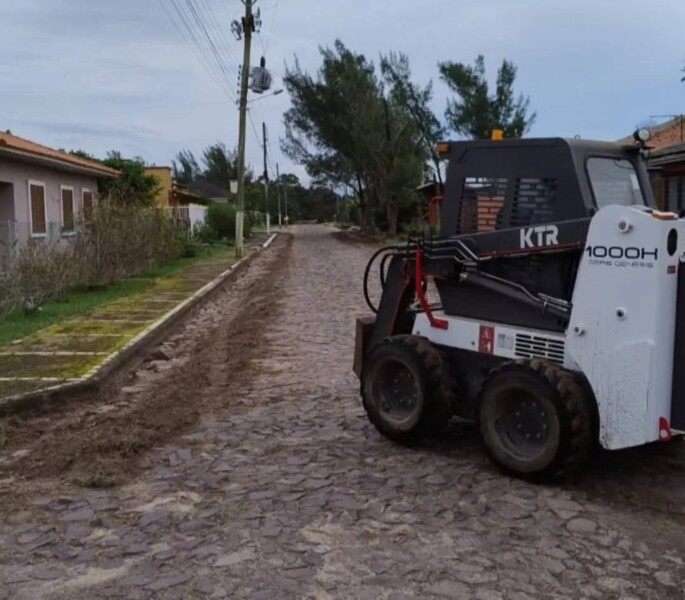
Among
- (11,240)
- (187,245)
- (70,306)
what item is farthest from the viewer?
(187,245)

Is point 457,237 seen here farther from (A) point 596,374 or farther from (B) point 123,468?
(B) point 123,468

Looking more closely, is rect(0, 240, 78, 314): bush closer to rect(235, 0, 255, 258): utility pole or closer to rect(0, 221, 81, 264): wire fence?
rect(0, 221, 81, 264): wire fence

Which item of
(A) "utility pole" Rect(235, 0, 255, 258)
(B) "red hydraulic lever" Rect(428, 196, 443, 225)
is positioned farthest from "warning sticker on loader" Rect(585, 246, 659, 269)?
(A) "utility pole" Rect(235, 0, 255, 258)

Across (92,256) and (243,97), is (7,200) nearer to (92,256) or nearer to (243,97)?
(92,256)

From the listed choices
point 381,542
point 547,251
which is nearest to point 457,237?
point 547,251

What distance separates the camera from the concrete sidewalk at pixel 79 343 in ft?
27.1

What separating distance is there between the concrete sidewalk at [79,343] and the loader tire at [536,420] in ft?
14.4

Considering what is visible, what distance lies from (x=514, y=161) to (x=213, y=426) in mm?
3319

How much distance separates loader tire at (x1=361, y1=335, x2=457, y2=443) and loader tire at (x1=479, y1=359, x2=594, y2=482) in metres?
0.46

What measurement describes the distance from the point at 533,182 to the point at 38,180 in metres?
17.8

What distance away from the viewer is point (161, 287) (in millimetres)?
18250

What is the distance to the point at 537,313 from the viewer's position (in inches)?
227

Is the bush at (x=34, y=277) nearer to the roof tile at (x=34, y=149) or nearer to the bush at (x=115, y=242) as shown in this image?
the bush at (x=115, y=242)

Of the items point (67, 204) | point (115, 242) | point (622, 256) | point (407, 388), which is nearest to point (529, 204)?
point (622, 256)
